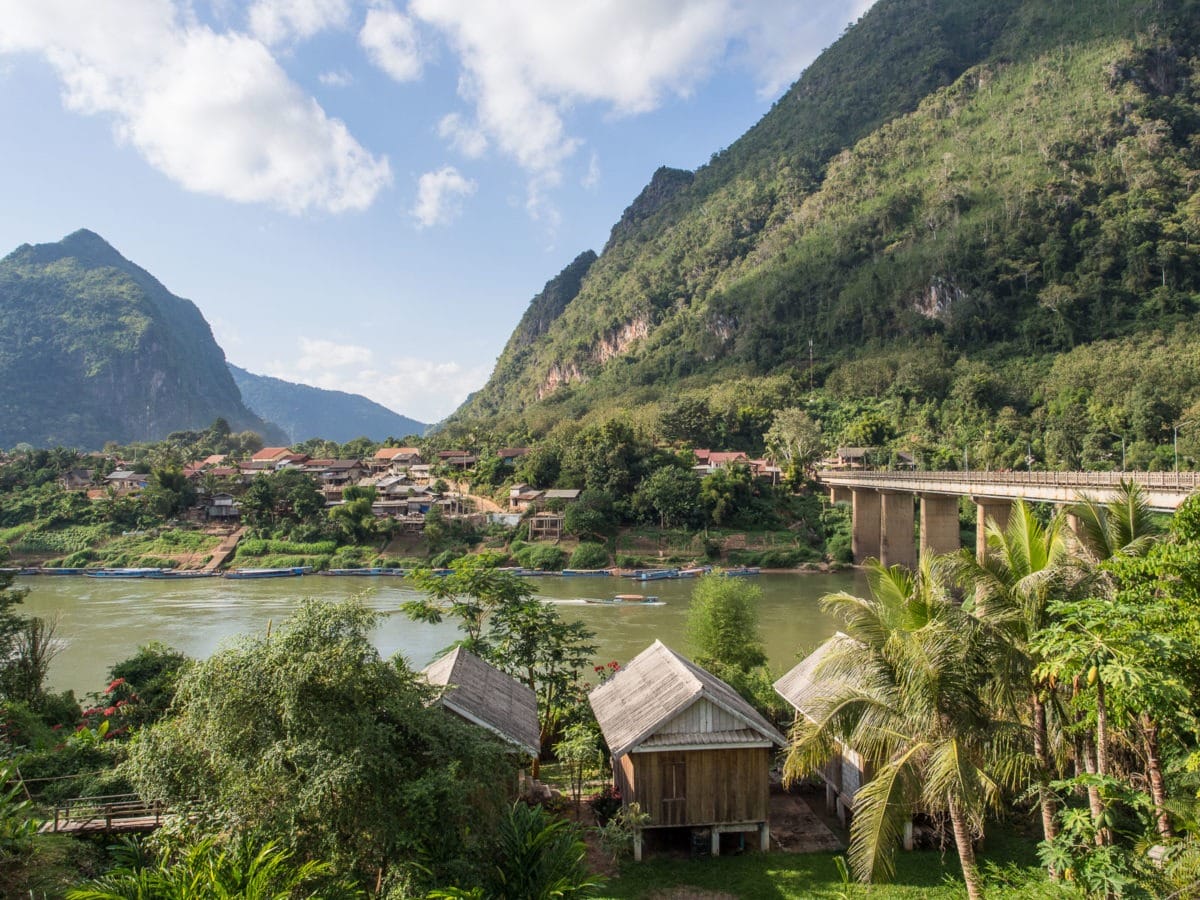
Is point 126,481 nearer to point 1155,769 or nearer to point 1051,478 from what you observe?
point 1051,478

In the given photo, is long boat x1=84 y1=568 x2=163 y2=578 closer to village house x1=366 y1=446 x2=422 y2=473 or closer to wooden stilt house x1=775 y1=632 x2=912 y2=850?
village house x1=366 y1=446 x2=422 y2=473

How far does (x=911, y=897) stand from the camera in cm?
966

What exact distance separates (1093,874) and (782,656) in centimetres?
2081

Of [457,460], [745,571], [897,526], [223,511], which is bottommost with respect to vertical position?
[745,571]

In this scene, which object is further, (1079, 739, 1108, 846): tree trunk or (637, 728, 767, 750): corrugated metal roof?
(637, 728, 767, 750): corrugated metal roof

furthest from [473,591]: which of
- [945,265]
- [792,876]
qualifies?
[945,265]

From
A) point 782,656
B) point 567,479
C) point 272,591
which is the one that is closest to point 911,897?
point 782,656

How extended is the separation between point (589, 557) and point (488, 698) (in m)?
37.2

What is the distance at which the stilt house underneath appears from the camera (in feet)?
35.5

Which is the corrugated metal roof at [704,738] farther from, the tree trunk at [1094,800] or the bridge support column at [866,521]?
the bridge support column at [866,521]

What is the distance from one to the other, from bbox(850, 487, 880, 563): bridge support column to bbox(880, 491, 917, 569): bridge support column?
1.96 m

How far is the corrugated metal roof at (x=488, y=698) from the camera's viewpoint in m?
10.9

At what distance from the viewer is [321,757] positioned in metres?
6.75

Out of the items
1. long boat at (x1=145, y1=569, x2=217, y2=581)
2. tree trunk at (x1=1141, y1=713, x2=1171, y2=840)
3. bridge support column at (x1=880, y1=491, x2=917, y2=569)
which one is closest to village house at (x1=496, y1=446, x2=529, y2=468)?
long boat at (x1=145, y1=569, x2=217, y2=581)
